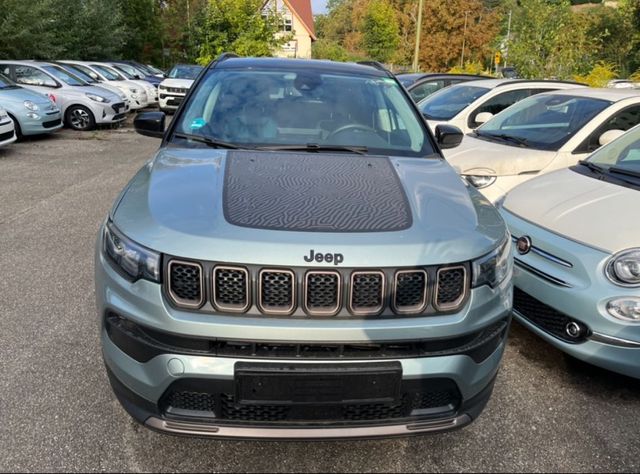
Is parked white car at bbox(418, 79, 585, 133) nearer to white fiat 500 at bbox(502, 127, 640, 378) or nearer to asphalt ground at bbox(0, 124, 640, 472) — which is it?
white fiat 500 at bbox(502, 127, 640, 378)

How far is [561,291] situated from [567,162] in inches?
106

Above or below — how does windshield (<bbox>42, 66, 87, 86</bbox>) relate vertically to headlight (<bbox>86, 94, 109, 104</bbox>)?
above

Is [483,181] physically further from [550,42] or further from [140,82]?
[140,82]

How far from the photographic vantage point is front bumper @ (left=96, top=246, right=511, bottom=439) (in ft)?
6.63

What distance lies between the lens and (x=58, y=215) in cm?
640

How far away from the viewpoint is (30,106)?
37.5ft

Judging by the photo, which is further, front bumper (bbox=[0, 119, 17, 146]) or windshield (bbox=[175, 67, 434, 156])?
front bumper (bbox=[0, 119, 17, 146])

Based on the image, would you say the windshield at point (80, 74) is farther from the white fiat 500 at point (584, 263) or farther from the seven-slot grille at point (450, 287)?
the seven-slot grille at point (450, 287)

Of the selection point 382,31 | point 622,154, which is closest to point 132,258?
point 622,154

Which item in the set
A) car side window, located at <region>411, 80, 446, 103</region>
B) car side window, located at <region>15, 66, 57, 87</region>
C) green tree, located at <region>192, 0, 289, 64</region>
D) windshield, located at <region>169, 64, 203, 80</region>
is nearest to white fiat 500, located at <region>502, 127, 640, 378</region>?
car side window, located at <region>411, 80, 446, 103</region>

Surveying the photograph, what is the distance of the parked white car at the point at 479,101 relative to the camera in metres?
8.19

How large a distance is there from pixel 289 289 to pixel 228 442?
91cm

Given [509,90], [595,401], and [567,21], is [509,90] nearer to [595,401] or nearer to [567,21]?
[595,401]

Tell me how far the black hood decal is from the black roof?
44.2 inches
